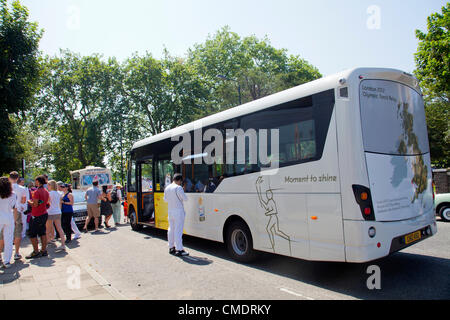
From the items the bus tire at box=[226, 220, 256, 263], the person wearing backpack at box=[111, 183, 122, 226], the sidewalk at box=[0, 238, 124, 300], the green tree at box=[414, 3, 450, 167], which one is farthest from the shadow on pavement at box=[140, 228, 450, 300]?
the green tree at box=[414, 3, 450, 167]

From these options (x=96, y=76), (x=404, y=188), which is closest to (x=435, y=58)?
(x=404, y=188)

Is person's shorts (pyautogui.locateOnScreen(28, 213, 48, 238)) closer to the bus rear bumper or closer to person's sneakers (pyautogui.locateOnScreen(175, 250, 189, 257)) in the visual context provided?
person's sneakers (pyautogui.locateOnScreen(175, 250, 189, 257))

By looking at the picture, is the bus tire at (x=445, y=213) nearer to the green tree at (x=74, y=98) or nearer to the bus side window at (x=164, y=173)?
the bus side window at (x=164, y=173)

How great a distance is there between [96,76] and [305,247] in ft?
116

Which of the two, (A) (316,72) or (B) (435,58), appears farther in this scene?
(A) (316,72)

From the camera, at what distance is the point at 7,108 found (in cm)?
1608

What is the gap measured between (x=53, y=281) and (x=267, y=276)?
12.0ft

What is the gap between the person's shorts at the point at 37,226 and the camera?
295 inches

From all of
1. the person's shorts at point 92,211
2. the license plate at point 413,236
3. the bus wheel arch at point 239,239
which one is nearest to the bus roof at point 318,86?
Answer: the bus wheel arch at point 239,239

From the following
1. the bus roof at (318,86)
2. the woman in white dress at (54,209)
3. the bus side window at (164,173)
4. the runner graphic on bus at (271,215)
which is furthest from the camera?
the bus side window at (164,173)

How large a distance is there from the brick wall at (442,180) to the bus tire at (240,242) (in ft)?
56.4

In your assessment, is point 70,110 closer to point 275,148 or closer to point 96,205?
point 96,205

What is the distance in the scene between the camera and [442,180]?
18.9m
